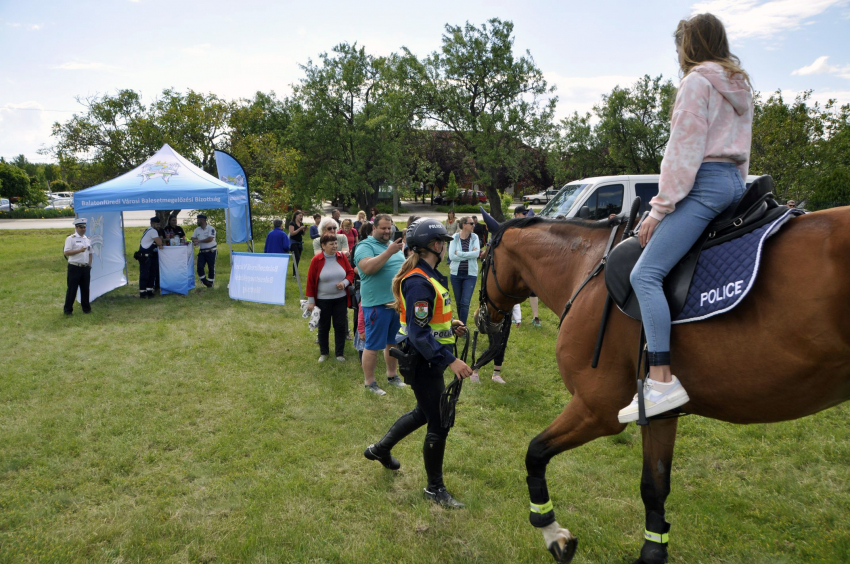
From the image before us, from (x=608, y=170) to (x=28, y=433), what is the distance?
28.0m

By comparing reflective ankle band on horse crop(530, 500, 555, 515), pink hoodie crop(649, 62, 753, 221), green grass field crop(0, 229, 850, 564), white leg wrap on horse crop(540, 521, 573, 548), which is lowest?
green grass field crop(0, 229, 850, 564)

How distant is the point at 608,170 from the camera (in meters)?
28.2

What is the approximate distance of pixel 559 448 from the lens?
3117mm

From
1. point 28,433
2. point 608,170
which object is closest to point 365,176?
point 608,170

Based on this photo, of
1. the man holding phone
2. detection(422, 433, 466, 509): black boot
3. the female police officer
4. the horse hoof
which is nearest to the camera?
the horse hoof

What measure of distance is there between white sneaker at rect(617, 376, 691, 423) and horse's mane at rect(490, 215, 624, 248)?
46.7 inches

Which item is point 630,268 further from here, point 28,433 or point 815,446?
point 28,433

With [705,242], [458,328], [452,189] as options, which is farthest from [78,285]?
[452,189]

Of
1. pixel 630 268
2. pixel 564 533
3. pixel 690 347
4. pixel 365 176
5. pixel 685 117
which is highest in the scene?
pixel 365 176

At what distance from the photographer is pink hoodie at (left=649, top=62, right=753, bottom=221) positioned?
8.38ft

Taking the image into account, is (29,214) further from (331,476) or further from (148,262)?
(331,476)

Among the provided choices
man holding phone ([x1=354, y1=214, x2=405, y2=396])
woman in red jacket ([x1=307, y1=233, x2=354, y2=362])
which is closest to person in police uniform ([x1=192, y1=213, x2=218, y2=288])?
woman in red jacket ([x1=307, y1=233, x2=354, y2=362])

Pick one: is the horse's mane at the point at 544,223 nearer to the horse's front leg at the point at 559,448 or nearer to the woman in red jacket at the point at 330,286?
the horse's front leg at the point at 559,448

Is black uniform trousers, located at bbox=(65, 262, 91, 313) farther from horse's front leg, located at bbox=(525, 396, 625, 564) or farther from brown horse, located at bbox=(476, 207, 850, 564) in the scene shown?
horse's front leg, located at bbox=(525, 396, 625, 564)
